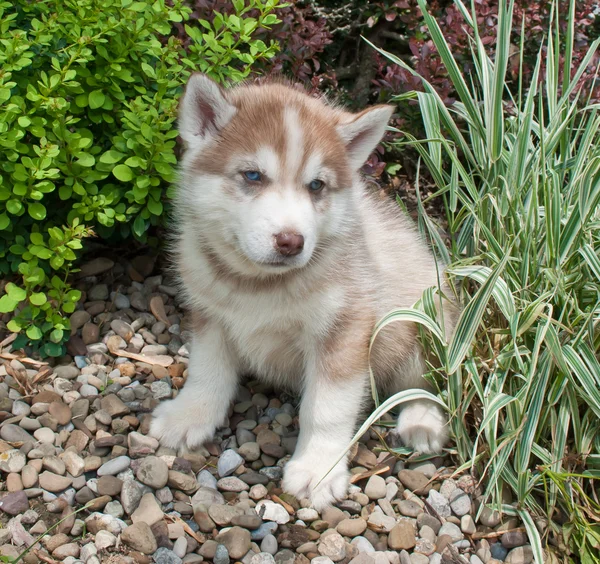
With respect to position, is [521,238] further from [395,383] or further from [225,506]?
[225,506]

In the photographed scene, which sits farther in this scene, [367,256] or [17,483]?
[367,256]

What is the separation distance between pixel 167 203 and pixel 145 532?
1.70m

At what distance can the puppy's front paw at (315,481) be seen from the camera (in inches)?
111

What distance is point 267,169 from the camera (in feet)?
8.67

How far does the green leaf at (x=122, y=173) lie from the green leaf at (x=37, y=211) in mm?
351

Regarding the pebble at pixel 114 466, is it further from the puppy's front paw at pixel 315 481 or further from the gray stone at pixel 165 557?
the puppy's front paw at pixel 315 481

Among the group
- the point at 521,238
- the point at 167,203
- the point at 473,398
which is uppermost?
the point at 521,238

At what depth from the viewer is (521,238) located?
3.04m

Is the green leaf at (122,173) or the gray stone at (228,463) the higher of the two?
the green leaf at (122,173)

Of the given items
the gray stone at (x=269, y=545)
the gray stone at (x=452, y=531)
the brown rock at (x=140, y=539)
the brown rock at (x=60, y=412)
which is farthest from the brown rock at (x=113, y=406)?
the gray stone at (x=452, y=531)

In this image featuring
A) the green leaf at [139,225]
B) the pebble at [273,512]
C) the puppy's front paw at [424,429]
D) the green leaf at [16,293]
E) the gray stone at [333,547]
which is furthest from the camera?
the green leaf at [139,225]

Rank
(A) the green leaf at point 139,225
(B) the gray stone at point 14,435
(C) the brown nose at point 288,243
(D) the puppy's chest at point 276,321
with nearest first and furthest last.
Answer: (C) the brown nose at point 288,243
(D) the puppy's chest at point 276,321
(B) the gray stone at point 14,435
(A) the green leaf at point 139,225

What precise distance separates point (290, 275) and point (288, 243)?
0.38 metres

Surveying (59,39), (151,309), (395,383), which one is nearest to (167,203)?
(151,309)
